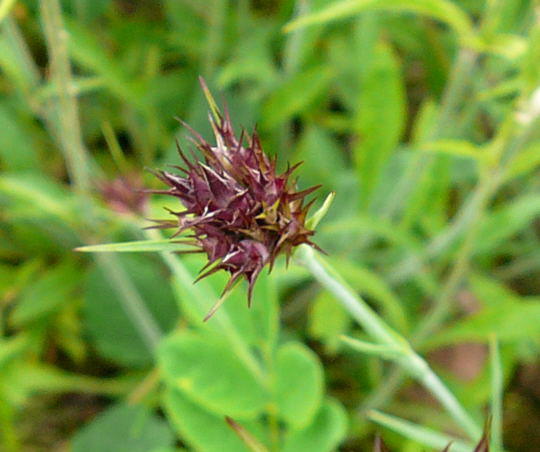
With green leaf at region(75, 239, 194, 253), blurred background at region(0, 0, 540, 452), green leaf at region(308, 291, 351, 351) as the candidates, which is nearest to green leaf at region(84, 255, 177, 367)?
blurred background at region(0, 0, 540, 452)

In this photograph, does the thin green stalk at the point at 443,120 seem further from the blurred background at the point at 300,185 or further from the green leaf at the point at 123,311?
the green leaf at the point at 123,311

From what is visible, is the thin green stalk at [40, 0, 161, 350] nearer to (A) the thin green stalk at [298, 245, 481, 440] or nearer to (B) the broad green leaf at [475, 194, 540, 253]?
(A) the thin green stalk at [298, 245, 481, 440]

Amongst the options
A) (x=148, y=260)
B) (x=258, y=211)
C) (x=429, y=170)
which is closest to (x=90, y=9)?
(x=148, y=260)

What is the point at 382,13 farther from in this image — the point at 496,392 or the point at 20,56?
the point at 496,392

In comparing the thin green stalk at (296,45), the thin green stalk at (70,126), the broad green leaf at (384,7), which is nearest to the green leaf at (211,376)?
the thin green stalk at (70,126)

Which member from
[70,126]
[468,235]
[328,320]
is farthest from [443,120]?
[70,126]
